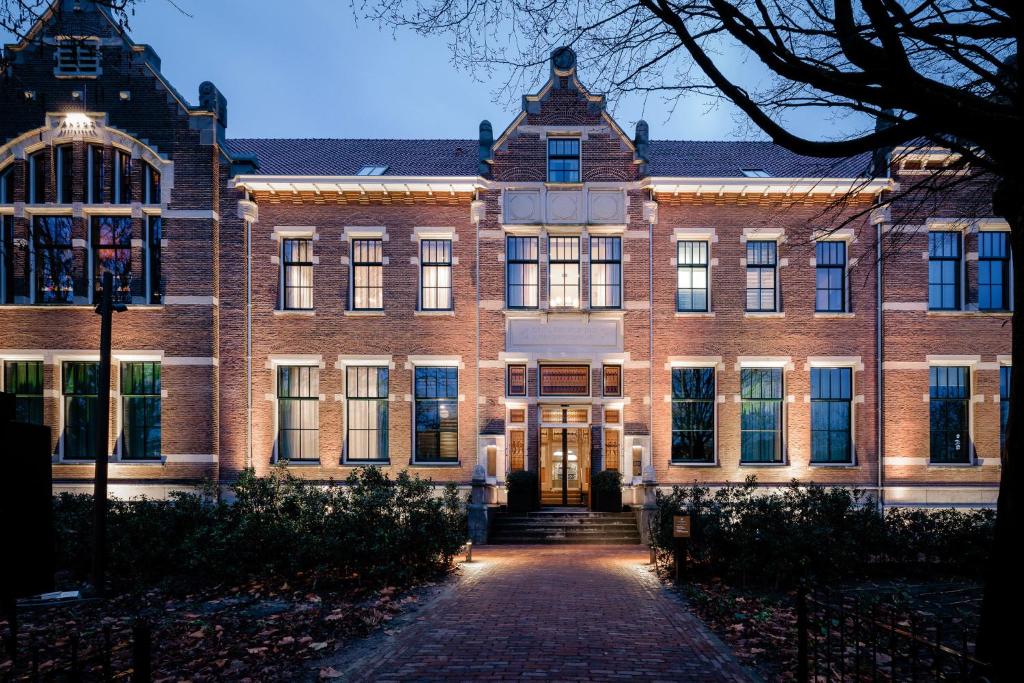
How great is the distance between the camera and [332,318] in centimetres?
1869

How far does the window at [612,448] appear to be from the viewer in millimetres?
18438

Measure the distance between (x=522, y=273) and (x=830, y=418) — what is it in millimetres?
10451

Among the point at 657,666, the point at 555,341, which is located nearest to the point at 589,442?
the point at 555,341

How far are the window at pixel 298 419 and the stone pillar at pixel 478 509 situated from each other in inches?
214

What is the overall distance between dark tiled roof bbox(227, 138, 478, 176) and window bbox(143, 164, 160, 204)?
7.56 feet

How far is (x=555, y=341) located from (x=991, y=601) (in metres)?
13.1

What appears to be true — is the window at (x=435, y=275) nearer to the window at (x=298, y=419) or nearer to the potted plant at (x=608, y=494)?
the window at (x=298, y=419)

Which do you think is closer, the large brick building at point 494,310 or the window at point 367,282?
the large brick building at point 494,310

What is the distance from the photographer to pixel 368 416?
61.3 ft

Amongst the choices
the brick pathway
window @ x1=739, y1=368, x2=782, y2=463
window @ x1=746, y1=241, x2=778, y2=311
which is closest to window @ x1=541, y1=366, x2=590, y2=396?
window @ x1=739, y1=368, x2=782, y2=463

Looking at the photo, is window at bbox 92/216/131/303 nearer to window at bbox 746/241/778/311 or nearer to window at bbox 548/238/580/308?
window at bbox 548/238/580/308

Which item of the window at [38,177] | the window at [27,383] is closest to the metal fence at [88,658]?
the window at [27,383]

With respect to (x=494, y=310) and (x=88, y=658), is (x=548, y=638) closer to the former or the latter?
(x=88, y=658)

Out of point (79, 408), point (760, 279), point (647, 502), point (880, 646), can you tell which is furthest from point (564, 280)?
point (79, 408)
